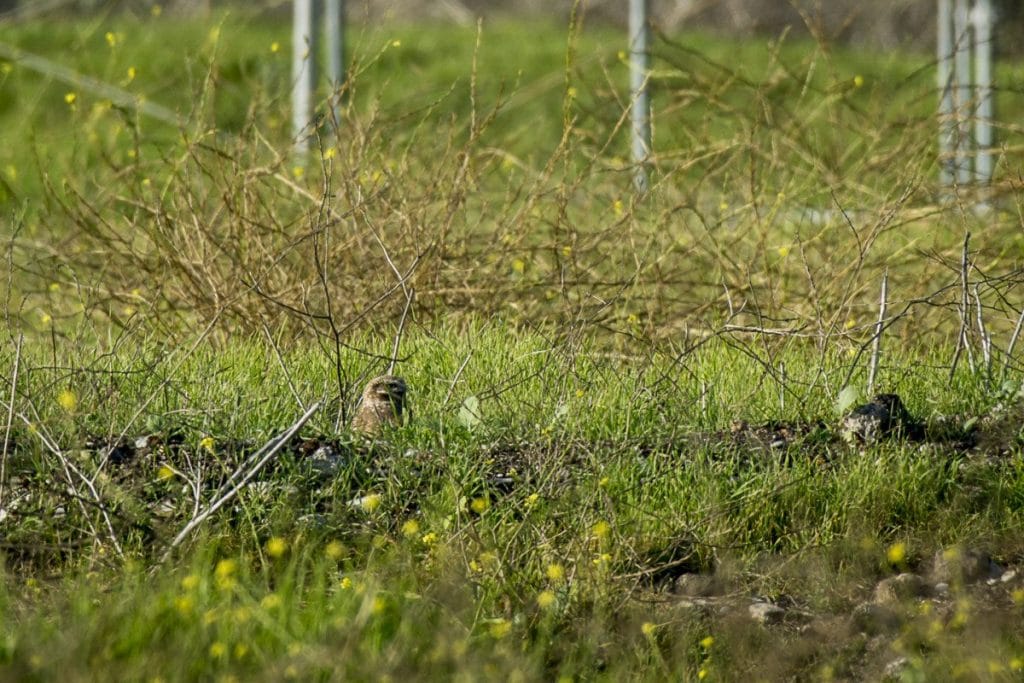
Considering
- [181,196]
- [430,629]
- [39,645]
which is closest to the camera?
[39,645]

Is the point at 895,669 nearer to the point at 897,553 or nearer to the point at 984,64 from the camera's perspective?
the point at 897,553

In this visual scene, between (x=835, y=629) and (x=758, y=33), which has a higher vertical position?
(x=758, y=33)

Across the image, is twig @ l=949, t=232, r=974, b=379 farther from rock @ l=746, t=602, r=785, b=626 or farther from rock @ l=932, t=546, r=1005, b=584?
rock @ l=746, t=602, r=785, b=626

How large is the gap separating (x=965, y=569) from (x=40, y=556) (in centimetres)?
227

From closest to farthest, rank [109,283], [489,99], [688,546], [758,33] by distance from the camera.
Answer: [688,546] → [109,283] → [489,99] → [758,33]

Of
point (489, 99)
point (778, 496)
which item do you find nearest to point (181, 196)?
point (778, 496)

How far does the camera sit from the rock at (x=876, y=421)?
163 inches

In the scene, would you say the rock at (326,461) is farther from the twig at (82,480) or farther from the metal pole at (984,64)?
the metal pole at (984,64)

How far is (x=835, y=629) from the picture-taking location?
11.1 ft

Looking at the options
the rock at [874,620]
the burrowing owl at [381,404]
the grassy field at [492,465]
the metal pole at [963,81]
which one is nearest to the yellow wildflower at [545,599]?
the grassy field at [492,465]

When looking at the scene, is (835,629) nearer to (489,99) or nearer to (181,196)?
(181,196)

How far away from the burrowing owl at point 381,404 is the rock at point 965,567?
5.01 ft

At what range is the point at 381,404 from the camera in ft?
13.9

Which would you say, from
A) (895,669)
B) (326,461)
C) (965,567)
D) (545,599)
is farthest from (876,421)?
(326,461)
